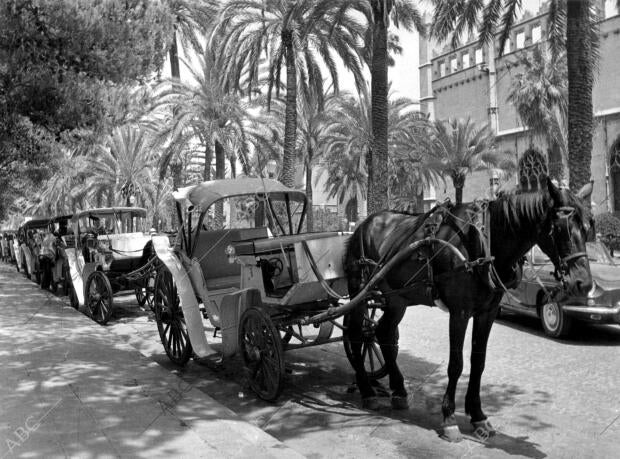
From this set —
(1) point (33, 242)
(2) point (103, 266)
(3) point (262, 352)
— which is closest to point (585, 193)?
(3) point (262, 352)

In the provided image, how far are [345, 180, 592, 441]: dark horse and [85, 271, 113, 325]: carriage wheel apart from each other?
656 cm

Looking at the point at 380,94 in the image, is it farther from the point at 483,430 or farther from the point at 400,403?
the point at 483,430

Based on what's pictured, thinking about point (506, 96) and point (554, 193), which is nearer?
point (554, 193)

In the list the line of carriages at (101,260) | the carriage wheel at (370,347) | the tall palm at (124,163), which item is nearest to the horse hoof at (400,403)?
the carriage wheel at (370,347)

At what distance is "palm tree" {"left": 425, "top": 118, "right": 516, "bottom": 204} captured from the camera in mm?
35312

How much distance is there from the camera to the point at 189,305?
22.7ft

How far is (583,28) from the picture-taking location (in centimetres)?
1169

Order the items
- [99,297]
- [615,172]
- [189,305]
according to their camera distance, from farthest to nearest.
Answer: [615,172] < [99,297] < [189,305]

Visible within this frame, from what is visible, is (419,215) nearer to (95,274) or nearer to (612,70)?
(95,274)

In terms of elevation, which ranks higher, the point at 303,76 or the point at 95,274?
the point at 303,76

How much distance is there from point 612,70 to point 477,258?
38.4 metres

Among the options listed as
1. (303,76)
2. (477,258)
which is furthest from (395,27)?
(477,258)

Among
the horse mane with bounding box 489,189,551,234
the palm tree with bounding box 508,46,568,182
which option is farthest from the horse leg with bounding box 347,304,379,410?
the palm tree with bounding box 508,46,568,182

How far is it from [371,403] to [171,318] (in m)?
3.02
